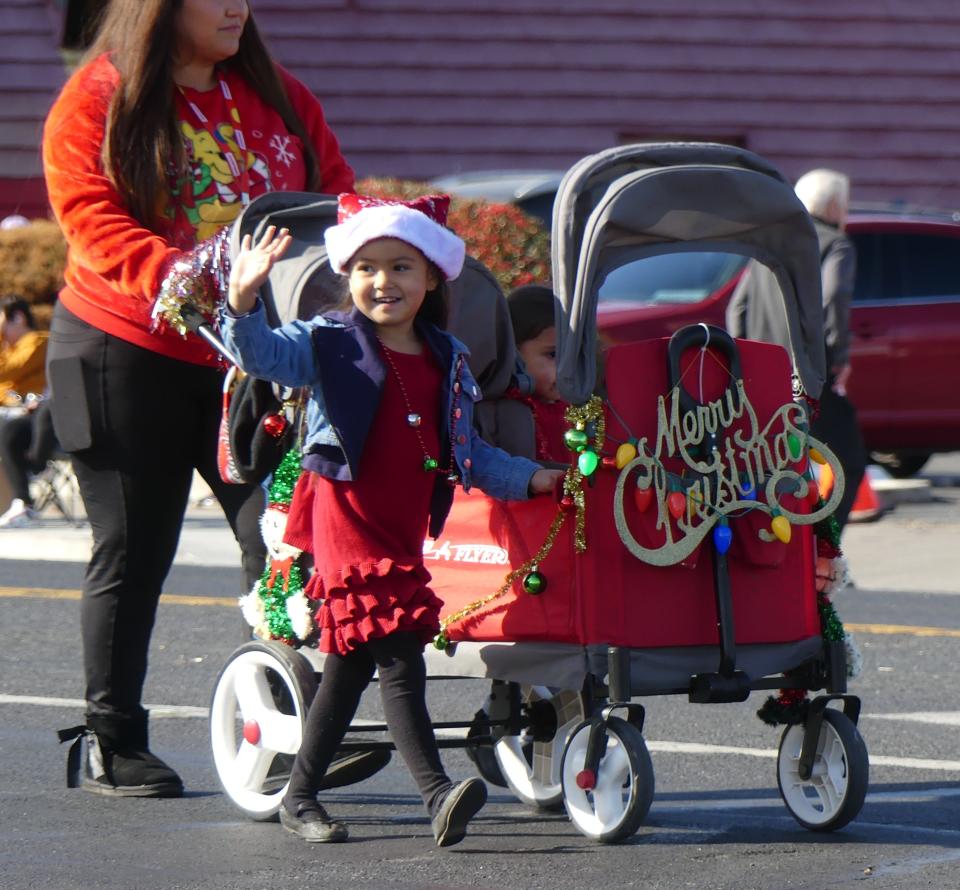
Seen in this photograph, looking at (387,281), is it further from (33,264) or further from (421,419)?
(33,264)

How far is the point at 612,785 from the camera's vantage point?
4602mm

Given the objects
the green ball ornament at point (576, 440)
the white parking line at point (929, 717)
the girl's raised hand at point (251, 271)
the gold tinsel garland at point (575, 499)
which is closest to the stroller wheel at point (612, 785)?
the gold tinsel garland at point (575, 499)

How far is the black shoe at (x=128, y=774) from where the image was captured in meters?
5.16

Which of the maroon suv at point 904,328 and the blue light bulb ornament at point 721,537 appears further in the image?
the maroon suv at point 904,328

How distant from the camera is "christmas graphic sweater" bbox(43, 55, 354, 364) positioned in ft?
16.0

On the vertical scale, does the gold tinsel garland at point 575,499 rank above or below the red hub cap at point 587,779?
above

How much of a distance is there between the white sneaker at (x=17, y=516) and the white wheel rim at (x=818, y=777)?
7446 millimetres

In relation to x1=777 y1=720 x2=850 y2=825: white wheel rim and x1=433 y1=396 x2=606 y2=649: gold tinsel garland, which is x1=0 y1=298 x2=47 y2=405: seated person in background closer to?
x1=433 y1=396 x2=606 y2=649: gold tinsel garland

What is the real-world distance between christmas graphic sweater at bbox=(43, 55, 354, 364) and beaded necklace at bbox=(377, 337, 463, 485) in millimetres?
636

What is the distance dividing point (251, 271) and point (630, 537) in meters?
1.02

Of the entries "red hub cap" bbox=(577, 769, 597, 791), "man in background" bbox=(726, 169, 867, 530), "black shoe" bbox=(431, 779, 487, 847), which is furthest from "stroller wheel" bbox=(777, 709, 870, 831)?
"man in background" bbox=(726, 169, 867, 530)

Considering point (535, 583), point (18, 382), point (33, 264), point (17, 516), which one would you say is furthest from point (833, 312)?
point (33, 264)

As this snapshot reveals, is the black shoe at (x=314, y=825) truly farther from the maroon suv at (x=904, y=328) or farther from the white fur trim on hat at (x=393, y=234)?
the maroon suv at (x=904, y=328)

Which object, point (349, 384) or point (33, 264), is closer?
point (349, 384)
